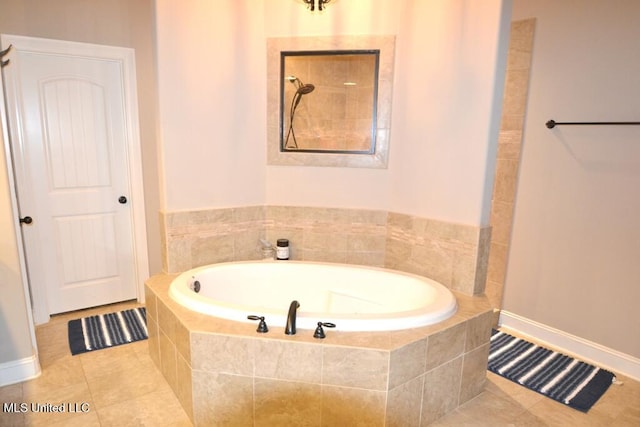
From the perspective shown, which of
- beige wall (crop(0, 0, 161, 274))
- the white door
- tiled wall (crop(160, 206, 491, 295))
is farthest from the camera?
the white door

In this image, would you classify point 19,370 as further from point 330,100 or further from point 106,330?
point 330,100

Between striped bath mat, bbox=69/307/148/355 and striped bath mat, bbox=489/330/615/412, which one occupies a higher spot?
striped bath mat, bbox=69/307/148/355

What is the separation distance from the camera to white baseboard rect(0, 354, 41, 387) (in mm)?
2172

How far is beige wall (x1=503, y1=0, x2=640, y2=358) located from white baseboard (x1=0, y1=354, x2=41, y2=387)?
10.9 feet

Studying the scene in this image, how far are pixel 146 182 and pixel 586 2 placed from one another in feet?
11.3

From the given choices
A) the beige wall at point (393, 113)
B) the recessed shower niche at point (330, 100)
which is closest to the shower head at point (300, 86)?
the recessed shower niche at point (330, 100)

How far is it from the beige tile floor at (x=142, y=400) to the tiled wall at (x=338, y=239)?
625mm

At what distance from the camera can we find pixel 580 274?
8.69 ft

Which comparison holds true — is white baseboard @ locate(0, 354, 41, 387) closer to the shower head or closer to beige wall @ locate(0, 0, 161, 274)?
beige wall @ locate(0, 0, 161, 274)

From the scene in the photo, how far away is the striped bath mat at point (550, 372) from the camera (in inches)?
87.9

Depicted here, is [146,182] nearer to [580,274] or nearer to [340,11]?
[340,11]

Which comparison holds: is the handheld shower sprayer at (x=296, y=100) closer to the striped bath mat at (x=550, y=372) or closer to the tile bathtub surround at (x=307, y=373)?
the tile bathtub surround at (x=307, y=373)

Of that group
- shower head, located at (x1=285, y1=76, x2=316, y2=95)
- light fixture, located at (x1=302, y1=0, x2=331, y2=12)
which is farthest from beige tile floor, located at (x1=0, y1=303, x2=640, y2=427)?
light fixture, located at (x1=302, y1=0, x2=331, y2=12)

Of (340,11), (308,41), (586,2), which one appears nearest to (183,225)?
(308,41)
